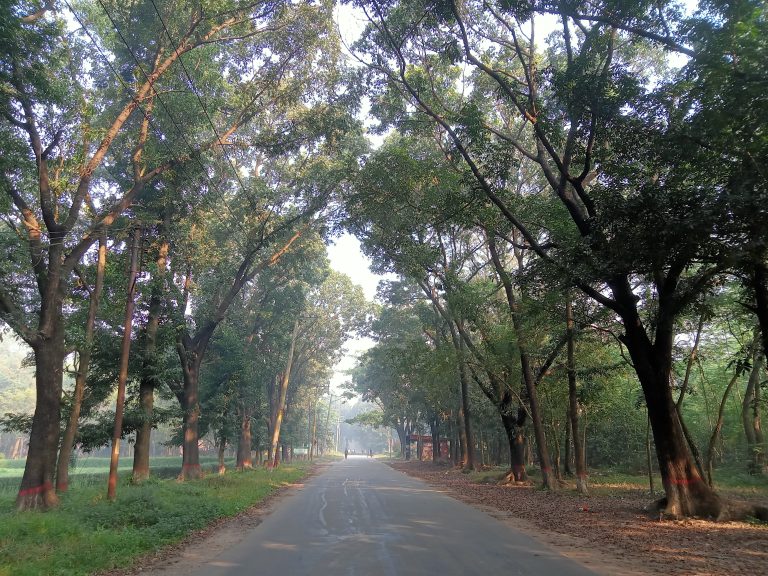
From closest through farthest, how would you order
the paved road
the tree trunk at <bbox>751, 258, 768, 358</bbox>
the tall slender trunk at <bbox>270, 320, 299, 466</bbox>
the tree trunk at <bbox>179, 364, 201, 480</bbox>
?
the paved road, the tree trunk at <bbox>751, 258, 768, 358</bbox>, the tree trunk at <bbox>179, 364, 201, 480</bbox>, the tall slender trunk at <bbox>270, 320, 299, 466</bbox>

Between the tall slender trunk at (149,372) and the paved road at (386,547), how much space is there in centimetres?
907

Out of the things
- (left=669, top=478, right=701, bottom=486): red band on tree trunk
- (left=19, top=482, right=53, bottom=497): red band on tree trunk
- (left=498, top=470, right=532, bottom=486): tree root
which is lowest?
(left=498, top=470, right=532, bottom=486): tree root

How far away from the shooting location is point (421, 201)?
15.9 metres

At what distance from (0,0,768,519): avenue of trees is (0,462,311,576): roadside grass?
6.05 feet

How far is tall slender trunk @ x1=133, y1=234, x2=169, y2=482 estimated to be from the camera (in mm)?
19172

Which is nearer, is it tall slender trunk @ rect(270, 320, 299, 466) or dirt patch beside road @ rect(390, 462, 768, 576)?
dirt patch beside road @ rect(390, 462, 768, 576)

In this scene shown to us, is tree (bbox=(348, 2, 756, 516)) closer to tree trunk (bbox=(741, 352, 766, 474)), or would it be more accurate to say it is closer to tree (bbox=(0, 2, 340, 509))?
tree (bbox=(0, 2, 340, 509))

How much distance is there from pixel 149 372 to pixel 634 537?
1728 cm

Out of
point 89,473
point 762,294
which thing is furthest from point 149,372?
point 89,473

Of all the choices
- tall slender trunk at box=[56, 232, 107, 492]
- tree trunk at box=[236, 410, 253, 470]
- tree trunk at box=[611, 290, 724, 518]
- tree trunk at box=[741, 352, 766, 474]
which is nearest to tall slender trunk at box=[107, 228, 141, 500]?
tall slender trunk at box=[56, 232, 107, 492]

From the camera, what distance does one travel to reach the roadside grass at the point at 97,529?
22.0ft

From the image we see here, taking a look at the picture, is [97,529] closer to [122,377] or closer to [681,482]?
[122,377]

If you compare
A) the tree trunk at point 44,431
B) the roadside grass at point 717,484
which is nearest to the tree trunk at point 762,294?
the roadside grass at point 717,484

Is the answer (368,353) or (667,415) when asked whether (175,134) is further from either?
(368,353)
